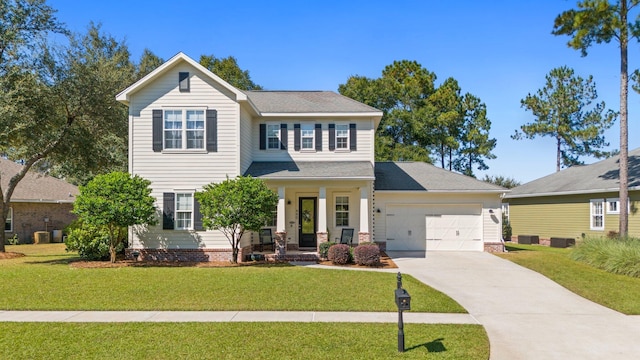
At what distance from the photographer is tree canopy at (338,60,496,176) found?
37.3m

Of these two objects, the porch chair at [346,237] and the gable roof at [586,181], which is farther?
the gable roof at [586,181]

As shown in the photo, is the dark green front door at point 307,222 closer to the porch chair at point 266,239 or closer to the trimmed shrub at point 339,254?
the porch chair at point 266,239

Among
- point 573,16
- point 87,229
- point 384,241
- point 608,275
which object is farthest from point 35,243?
point 573,16

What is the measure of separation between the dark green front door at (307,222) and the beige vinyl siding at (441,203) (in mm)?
2854

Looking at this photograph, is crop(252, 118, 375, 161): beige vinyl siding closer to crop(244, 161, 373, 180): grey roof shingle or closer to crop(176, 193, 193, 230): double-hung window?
crop(244, 161, 373, 180): grey roof shingle

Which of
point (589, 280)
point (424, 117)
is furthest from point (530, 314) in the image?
point (424, 117)

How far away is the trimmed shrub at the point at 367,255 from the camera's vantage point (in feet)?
50.3

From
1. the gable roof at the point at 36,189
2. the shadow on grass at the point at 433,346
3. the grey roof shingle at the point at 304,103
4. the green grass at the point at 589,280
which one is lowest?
the green grass at the point at 589,280

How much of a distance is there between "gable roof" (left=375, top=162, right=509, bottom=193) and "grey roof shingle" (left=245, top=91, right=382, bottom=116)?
381 centimetres

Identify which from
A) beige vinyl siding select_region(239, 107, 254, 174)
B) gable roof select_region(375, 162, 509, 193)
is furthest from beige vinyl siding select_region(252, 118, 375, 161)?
gable roof select_region(375, 162, 509, 193)

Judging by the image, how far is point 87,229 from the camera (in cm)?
1647

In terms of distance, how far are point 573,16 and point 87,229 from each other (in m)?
23.1

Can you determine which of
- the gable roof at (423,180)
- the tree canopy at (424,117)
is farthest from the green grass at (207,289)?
the tree canopy at (424,117)

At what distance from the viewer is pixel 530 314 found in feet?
30.7
